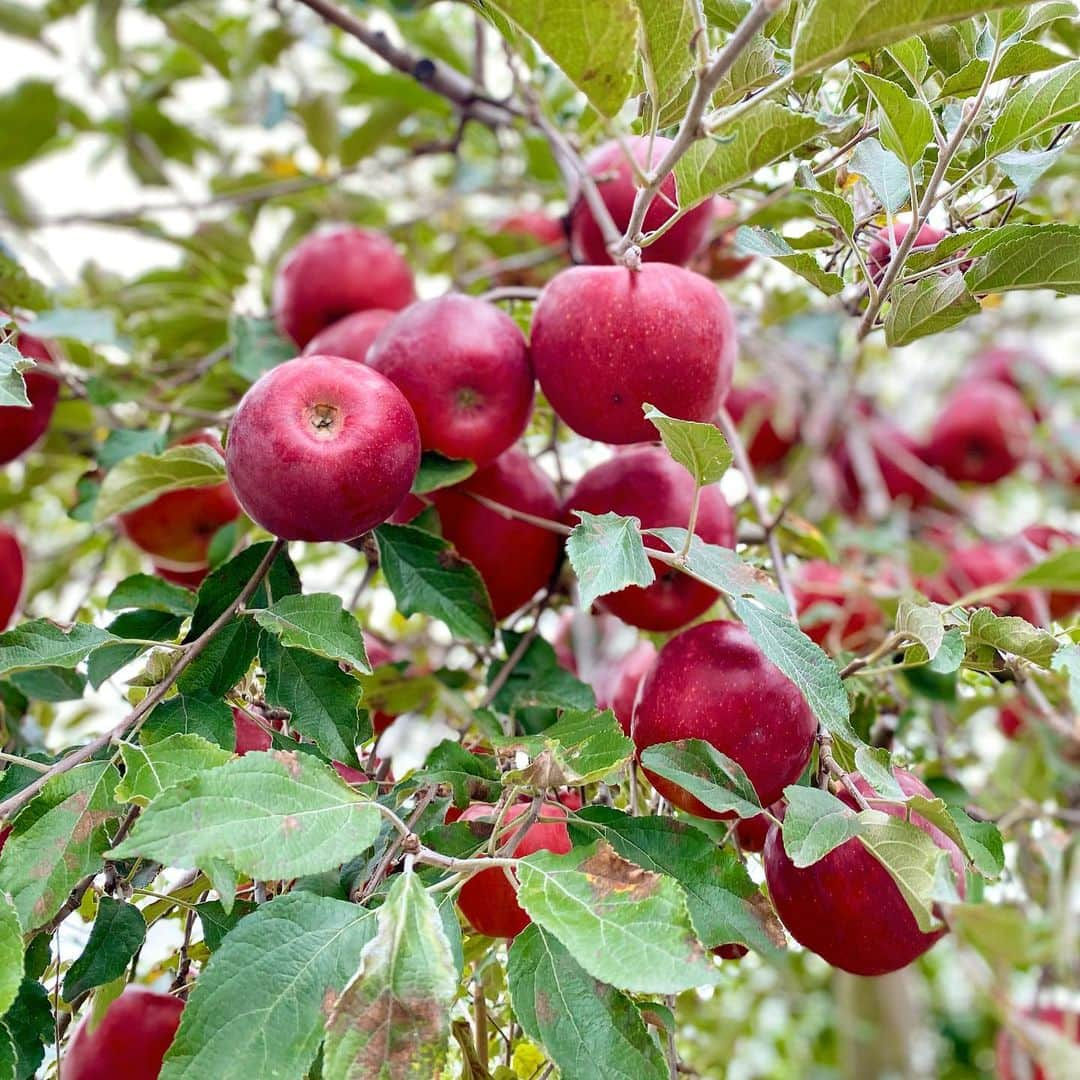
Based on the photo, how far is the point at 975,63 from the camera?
75cm

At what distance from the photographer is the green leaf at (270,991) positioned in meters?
0.54

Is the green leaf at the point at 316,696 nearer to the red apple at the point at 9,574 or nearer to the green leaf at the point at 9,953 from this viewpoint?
the green leaf at the point at 9,953

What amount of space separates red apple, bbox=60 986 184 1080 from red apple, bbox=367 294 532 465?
48cm

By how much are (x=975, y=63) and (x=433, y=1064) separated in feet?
2.44

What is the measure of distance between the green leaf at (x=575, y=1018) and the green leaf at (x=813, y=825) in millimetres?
136

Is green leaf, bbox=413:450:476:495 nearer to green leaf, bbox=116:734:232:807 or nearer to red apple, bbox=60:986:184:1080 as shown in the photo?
green leaf, bbox=116:734:232:807

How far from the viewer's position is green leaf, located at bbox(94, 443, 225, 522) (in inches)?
34.5

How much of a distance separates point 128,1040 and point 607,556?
49 cm

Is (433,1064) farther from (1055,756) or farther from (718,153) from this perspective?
(1055,756)

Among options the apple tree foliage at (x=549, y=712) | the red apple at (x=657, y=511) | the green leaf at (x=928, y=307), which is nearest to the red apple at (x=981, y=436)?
the apple tree foliage at (x=549, y=712)

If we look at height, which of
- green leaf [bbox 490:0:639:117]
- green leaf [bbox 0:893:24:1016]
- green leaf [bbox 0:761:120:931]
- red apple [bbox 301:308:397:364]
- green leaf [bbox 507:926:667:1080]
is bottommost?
green leaf [bbox 507:926:667:1080]

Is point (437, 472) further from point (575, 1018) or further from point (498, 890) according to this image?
point (575, 1018)

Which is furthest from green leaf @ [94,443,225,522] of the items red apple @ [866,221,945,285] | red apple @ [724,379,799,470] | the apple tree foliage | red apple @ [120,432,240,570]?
red apple @ [724,379,799,470]

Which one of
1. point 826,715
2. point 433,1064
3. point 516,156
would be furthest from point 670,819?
point 516,156
